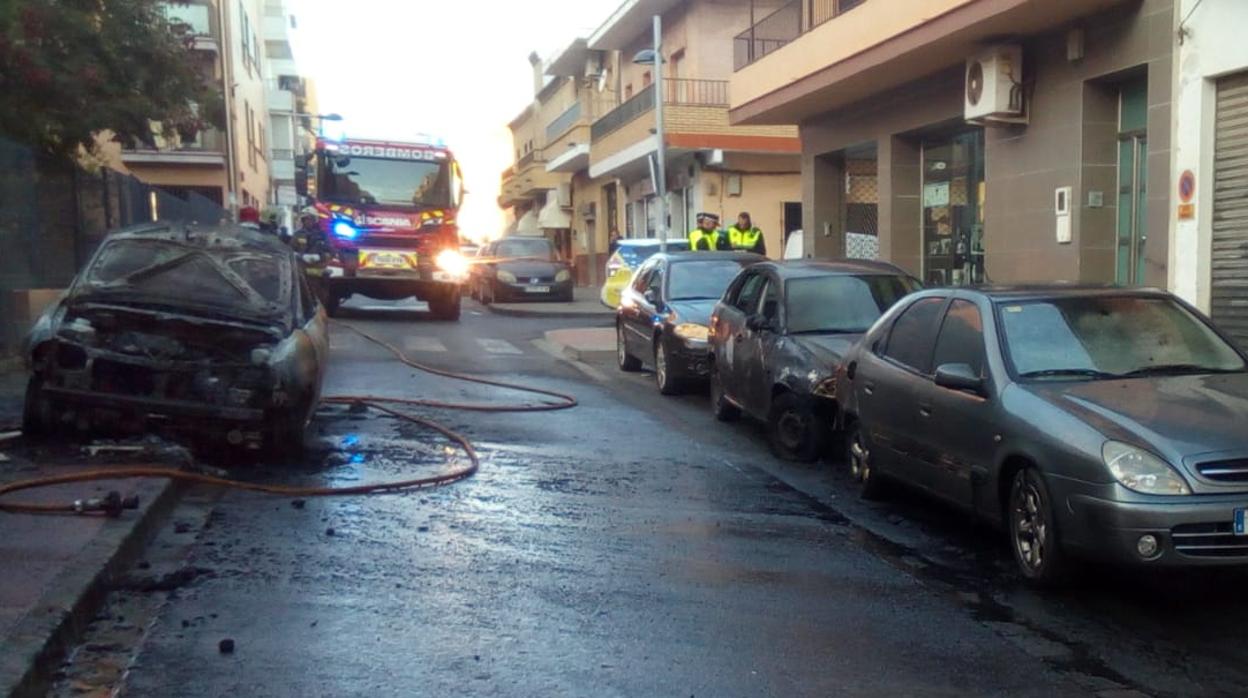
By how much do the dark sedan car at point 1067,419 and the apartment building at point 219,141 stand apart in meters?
24.8

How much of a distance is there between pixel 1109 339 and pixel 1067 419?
1103 millimetres

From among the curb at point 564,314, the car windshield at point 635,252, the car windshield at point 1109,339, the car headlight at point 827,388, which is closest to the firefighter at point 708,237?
the car windshield at point 635,252

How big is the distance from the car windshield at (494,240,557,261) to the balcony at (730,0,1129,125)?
33.6 ft

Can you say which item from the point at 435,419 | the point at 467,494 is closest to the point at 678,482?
the point at 467,494

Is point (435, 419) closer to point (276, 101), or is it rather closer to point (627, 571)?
point (627, 571)

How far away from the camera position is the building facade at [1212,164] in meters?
11.1

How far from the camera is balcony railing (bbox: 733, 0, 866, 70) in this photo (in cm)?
1748

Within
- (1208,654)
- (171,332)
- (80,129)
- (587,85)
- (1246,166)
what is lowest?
(1208,654)

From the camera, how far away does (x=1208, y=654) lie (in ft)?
16.4

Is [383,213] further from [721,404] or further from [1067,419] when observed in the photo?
[1067,419]

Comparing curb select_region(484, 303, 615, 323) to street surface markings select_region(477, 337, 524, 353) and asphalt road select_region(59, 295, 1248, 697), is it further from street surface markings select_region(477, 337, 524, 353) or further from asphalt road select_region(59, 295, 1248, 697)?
asphalt road select_region(59, 295, 1248, 697)

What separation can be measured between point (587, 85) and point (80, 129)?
84.0 feet

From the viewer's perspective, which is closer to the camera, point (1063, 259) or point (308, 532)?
point (308, 532)

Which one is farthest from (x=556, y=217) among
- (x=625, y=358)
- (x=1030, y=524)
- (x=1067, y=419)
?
(x=1067, y=419)
